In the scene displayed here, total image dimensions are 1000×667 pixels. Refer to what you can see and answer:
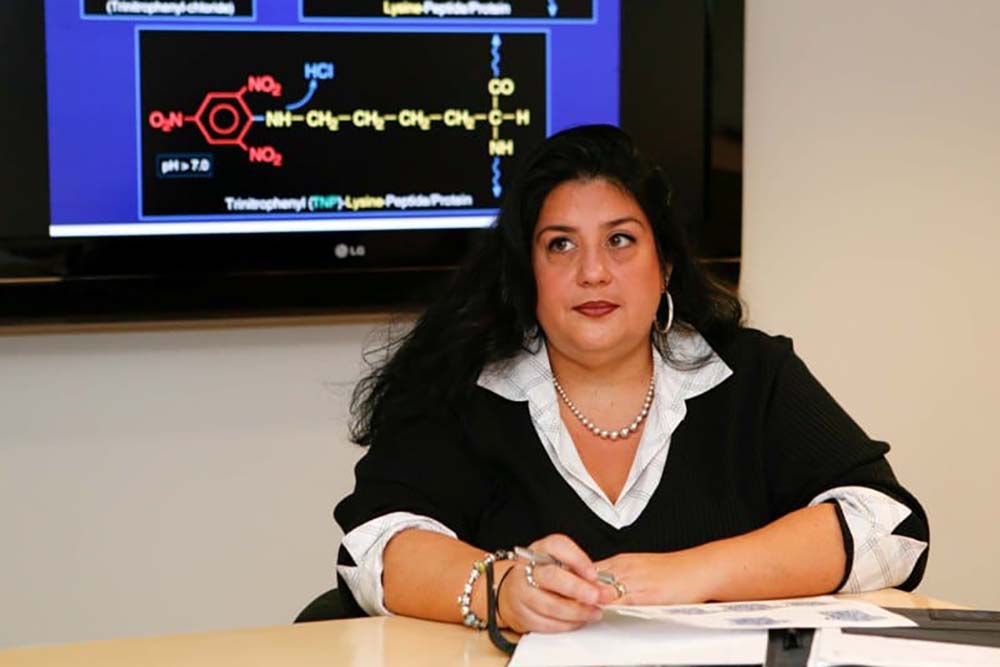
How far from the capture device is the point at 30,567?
10.6 ft

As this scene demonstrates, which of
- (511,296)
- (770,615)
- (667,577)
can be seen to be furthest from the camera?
(511,296)

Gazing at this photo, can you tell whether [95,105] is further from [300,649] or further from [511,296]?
[300,649]

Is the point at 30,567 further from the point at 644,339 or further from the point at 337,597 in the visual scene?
the point at 644,339

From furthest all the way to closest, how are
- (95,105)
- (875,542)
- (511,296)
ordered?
1. (95,105)
2. (511,296)
3. (875,542)

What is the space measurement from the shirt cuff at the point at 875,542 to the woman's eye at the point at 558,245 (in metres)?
0.55

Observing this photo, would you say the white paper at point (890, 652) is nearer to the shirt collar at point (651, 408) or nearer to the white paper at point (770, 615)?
the white paper at point (770, 615)

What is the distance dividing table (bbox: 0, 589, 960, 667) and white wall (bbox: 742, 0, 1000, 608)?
1.55m

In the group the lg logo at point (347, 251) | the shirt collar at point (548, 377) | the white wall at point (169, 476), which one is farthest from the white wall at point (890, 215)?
the shirt collar at point (548, 377)

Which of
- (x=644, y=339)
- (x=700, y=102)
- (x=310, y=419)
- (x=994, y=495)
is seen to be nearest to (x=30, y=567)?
(x=310, y=419)

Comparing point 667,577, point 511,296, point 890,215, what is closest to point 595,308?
point 511,296

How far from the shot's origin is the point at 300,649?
78.0 inches

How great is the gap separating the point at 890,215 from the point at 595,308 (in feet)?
4.74

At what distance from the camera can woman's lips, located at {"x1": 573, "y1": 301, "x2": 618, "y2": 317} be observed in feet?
7.80

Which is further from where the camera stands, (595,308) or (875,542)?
(595,308)
